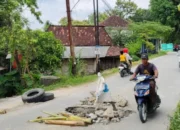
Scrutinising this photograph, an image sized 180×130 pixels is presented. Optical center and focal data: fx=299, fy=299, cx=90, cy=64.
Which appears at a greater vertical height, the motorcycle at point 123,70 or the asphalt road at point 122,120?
the motorcycle at point 123,70

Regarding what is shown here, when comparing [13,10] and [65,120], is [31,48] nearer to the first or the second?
[13,10]

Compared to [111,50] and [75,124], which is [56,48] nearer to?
[111,50]

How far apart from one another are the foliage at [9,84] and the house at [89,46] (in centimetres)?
1022

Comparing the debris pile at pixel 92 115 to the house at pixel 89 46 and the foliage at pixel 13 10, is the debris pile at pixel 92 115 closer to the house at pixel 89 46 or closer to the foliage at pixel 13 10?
the foliage at pixel 13 10

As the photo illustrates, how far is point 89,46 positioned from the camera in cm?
3444

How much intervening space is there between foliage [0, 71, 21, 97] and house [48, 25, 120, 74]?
33.5 ft

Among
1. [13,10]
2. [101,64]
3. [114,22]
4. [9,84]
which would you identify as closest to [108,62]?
[101,64]

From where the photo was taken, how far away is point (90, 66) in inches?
1240

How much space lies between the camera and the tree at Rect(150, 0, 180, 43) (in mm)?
48281

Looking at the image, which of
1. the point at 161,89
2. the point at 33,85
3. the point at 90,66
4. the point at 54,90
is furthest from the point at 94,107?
the point at 90,66

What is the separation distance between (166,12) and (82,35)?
64.4ft

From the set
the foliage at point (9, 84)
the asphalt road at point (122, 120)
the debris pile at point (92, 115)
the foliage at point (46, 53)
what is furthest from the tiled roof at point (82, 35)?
the debris pile at point (92, 115)

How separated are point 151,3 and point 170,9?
412cm

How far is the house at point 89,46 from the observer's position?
31.4 meters
